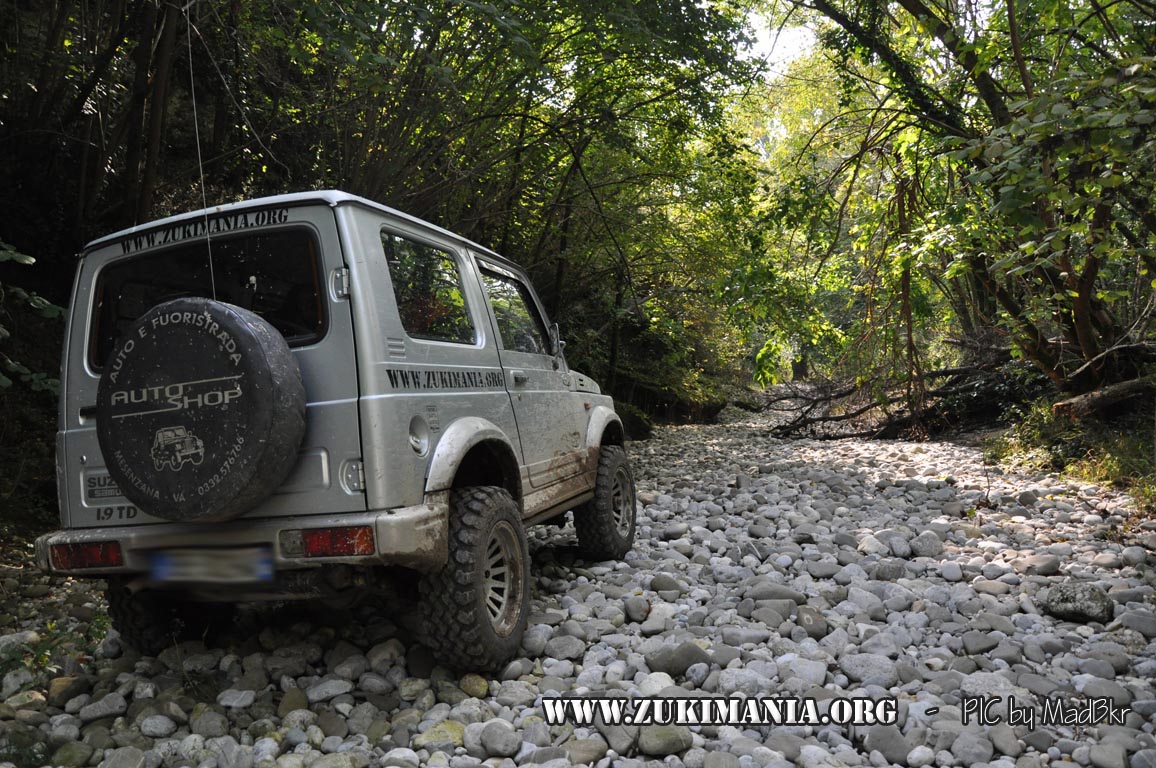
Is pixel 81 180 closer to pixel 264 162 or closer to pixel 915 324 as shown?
pixel 264 162

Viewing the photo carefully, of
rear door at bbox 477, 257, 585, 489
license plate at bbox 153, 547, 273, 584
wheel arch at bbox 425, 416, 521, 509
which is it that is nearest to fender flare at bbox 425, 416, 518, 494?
wheel arch at bbox 425, 416, 521, 509

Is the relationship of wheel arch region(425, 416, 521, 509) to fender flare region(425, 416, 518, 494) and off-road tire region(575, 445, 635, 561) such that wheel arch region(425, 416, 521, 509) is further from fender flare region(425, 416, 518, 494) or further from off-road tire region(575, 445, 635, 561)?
off-road tire region(575, 445, 635, 561)

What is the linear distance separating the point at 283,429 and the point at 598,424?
Result: 2905 millimetres

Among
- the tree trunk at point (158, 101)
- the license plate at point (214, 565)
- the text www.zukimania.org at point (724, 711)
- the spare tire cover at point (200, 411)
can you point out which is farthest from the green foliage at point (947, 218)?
the tree trunk at point (158, 101)

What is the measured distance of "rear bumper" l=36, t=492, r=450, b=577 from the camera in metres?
2.90

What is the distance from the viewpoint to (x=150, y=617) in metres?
3.65

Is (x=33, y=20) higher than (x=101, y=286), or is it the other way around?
(x=33, y=20)

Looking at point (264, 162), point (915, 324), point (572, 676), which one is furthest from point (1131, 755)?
point (264, 162)

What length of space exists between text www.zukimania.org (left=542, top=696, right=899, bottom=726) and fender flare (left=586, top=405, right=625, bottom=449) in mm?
2246

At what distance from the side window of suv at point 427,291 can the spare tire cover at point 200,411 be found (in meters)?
0.62

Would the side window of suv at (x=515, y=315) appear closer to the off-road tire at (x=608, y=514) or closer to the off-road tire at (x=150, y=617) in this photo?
the off-road tire at (x=608, y=514)

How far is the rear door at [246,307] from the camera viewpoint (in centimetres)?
300

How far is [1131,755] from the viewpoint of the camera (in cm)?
273

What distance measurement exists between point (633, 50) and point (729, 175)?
2.39 meters
